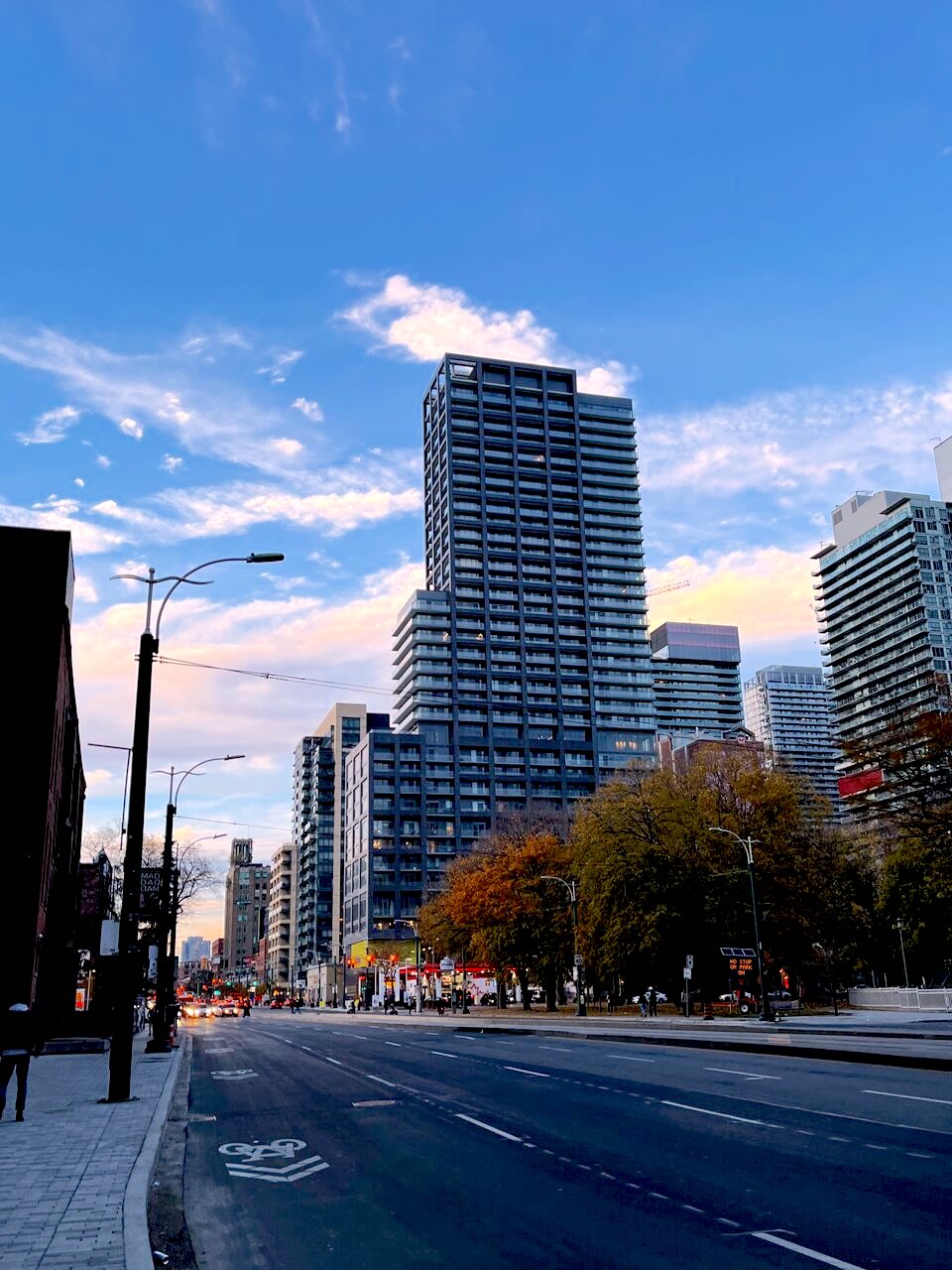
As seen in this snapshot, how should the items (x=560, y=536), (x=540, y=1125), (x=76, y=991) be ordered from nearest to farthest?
(x=540, y=1125), (x=76, y=991), (x=560, y=536)

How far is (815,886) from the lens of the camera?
209ft

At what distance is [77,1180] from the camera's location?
11547 mm

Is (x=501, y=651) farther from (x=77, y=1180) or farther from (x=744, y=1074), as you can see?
(x=77, y=1180)

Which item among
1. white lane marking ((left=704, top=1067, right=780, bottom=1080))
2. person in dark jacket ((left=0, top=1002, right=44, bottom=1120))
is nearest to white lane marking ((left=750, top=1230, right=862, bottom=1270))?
person in dark jacket ((left=0, top=1002, right=44, bottom=1120))

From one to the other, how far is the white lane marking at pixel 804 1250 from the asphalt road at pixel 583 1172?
24 mm

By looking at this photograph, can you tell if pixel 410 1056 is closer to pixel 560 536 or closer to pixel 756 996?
pixel 756 996

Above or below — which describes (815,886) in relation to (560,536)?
below

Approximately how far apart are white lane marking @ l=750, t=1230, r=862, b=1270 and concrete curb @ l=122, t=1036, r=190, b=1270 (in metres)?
4.93

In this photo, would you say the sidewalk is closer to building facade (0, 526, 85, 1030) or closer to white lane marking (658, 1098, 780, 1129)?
white lane marking (658, 1098, 780, 1129)

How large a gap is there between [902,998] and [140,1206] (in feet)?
223

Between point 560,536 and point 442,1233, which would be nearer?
point 442,1233

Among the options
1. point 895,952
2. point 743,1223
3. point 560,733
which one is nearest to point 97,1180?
point 743,1223

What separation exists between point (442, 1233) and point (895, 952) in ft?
296

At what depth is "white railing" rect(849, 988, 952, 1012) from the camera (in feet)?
210
